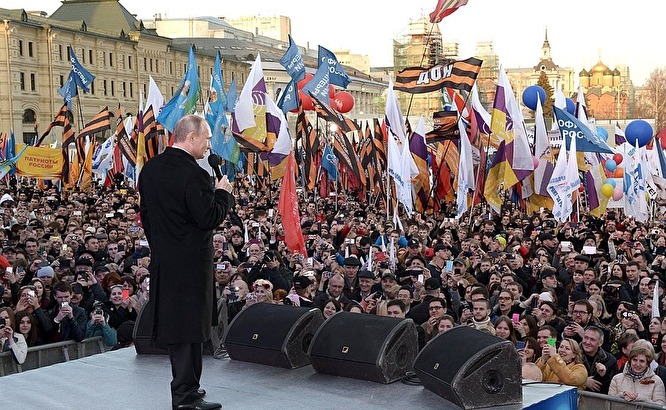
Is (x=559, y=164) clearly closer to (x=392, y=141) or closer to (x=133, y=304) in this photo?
(x=392, y=141)

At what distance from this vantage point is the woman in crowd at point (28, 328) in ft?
29.7

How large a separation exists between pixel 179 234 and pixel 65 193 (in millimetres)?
23895

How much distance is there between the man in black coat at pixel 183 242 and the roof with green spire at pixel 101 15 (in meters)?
74.9

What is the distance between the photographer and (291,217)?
44.6ft

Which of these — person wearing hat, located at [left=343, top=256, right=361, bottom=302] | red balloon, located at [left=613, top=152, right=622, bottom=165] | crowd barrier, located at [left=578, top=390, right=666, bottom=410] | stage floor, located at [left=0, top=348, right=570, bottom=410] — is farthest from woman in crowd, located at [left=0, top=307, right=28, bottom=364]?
red balloon, located at [left=613, top=152, right=622, bottom=165]

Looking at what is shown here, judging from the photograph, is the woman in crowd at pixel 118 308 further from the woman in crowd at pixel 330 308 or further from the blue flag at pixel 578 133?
the blue flag at pixel 578 133

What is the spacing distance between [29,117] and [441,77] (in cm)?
5216

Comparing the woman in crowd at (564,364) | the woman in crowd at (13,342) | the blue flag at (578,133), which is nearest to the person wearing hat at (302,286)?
the woman in crowd at (13,342)

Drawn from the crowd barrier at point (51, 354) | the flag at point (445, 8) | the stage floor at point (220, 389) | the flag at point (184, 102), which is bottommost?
the crowd barrier at point (51, 354)

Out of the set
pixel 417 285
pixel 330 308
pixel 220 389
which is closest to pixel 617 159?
pixel 417 285

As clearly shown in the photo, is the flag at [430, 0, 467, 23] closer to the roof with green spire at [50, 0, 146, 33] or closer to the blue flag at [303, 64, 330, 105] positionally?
the blue flag at [303, 64, 330, 105]

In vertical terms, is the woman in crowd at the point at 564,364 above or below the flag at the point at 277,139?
below

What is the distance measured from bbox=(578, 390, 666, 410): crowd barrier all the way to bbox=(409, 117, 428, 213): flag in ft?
50.0

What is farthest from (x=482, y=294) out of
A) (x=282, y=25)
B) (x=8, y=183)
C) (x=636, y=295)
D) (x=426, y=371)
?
(x=282, y=25)
